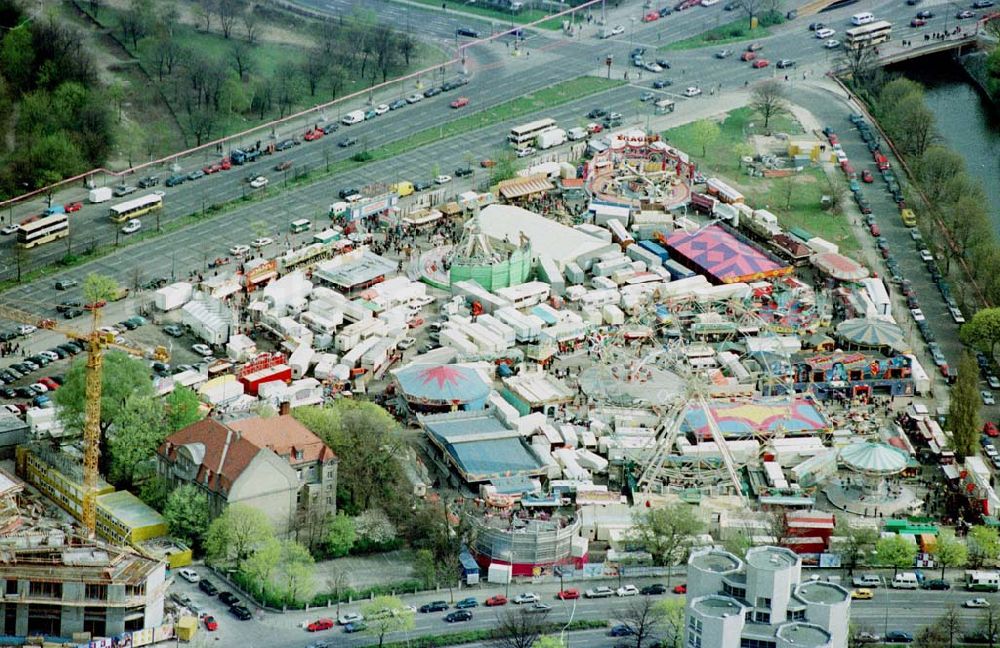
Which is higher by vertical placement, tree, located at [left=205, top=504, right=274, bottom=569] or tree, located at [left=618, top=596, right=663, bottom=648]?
tree, located at [left=205, top=504, right=274, bottom=569]

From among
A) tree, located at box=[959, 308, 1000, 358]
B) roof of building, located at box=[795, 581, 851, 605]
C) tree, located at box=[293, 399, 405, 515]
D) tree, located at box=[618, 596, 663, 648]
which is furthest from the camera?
tree, located at box=[959, 308, 1000, 358]

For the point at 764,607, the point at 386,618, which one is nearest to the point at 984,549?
the point at 764,607

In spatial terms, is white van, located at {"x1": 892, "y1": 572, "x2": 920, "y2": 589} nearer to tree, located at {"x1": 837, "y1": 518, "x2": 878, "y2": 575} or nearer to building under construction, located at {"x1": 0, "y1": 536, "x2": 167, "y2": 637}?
tree, located at {"x1": 837, "y1": 518, "x2": 878, "y2": 575}

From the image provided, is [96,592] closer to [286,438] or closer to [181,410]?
[286,438]

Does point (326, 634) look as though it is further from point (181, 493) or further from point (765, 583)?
point (765, 583)

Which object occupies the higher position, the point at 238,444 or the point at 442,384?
the point at 238,444

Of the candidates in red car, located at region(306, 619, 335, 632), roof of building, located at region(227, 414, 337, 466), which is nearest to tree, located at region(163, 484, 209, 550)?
roof of building, located at region(227, 414, 337, 466)
